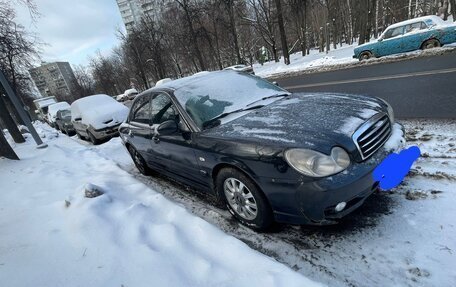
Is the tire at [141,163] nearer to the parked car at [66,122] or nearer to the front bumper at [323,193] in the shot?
the front bumper at [323,193]

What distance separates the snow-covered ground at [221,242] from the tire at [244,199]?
0.16 m

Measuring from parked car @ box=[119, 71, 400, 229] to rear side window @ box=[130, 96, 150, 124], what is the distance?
199 millimetres

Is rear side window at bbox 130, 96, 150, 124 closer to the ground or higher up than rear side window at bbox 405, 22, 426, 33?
higher up

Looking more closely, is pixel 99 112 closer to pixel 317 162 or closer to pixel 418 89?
pixel 317 162

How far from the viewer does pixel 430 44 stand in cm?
1322

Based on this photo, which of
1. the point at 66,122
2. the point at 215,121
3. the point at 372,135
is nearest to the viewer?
the point at 372,135

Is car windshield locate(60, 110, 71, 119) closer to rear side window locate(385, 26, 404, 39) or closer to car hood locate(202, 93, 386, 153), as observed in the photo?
car hood locate(202, 93, 386, 153)

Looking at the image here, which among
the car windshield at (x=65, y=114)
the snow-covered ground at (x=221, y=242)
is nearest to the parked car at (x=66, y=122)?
the car windshield at (x=65, y=114)

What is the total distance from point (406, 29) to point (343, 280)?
15.9 meters

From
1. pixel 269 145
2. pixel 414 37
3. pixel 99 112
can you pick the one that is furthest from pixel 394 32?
pixel 269 145

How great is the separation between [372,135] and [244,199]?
55.1 inches

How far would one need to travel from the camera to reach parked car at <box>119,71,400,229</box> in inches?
95.0

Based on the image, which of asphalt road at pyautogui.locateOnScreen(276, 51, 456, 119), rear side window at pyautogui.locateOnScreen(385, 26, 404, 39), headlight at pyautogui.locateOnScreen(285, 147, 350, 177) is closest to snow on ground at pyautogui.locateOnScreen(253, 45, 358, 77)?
rear side window at pyautogui.locateOnScreen(385, 26, 404, 39)

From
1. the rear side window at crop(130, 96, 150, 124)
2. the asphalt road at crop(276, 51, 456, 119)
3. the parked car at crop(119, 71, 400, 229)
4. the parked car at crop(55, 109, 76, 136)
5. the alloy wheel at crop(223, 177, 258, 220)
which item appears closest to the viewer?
the parked car at crop(119, 71, 400, 229)
